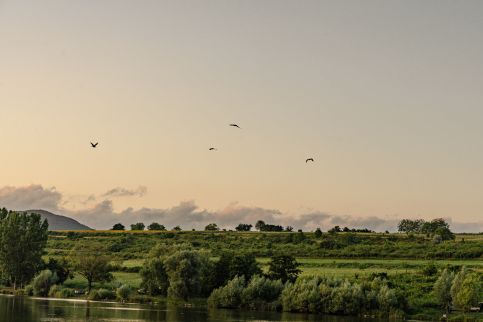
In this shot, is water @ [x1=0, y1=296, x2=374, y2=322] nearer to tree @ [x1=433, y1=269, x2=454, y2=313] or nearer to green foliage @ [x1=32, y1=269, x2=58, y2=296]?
tree @ [x1=433, y1=269, x2=454, y2=313]

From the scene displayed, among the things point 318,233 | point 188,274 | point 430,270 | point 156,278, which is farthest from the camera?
point 318,233

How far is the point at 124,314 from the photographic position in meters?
77.0

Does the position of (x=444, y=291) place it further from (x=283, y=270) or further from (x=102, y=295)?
(x=102, y=295)

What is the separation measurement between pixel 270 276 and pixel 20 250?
40.8m

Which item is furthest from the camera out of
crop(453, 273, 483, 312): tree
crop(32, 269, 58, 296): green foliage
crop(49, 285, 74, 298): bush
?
crop(32, 269, 58, 296): green foliage

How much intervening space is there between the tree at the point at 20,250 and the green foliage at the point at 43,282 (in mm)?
5255

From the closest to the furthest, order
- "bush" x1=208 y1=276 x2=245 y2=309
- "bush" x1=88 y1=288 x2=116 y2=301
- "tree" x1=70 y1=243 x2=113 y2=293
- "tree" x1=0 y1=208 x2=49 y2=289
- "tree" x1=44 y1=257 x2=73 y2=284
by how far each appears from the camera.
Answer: "bush" x1=208 y1=276 x2=245 y2=309 < "bush" x1=88 y1=288 x2=116 y2=301 < "tree" x1=70 y1=243 x2=113 y2=293 < "tree" x1=0 y1=208 x2=49 y2=289 < "tree" x1=44 y1=257 x2=73 y2=284

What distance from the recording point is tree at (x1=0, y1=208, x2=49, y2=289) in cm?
11500

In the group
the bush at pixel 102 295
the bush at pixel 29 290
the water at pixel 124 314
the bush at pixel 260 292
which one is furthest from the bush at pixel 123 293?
the bush at pixel 260 292

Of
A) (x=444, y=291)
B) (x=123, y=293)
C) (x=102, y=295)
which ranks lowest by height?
(x=102, y=295)

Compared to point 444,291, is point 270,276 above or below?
above

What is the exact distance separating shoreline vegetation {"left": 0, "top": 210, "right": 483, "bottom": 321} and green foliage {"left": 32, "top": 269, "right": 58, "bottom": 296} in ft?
0.47

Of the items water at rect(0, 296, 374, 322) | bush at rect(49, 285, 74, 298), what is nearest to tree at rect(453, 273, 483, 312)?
water at rect(0, 296, 374, 322)

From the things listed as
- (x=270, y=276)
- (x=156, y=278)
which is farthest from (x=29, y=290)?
(x=270, y=276)
